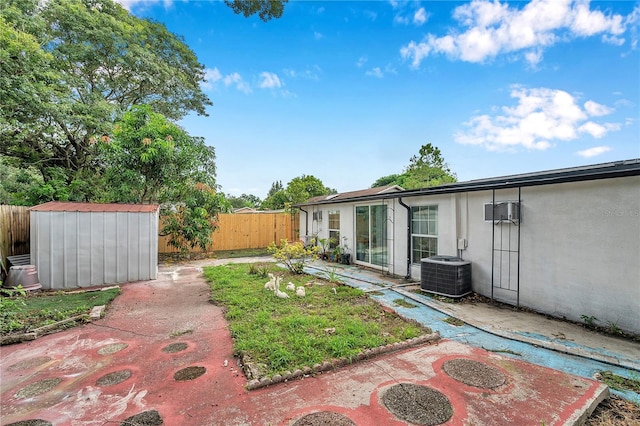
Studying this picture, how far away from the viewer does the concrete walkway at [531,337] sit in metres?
2.84

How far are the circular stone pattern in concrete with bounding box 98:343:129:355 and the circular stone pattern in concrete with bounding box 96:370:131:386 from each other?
0.63m

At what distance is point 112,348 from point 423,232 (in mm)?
6241

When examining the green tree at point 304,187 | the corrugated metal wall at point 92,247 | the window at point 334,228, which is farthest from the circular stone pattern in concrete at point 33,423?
the green tree at point 304,187

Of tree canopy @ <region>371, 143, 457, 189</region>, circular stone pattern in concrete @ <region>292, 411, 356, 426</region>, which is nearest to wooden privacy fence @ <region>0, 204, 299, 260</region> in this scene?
tree canopy @ <region>371, 143, 457, 189</region>

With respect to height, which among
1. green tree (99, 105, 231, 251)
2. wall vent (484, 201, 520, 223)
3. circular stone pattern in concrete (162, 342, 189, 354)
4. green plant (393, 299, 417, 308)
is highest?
green tree (99, 105, 231, 251)

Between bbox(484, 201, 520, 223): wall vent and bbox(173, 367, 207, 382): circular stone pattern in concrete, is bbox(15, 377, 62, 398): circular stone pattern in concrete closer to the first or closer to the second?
bbox(173, 367, 207, 382): circular stone pattern in concrete

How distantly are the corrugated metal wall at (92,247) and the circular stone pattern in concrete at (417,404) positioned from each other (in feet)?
23.2

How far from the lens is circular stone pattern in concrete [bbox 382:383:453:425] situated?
2067 mm

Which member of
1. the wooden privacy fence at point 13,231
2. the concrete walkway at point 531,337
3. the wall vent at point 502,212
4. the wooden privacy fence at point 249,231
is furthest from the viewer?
the wooden privacy fence at point 249,231

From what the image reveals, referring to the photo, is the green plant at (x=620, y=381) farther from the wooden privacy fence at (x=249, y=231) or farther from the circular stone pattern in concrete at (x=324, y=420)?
the wooden privacy fence at (x=249, y=231)

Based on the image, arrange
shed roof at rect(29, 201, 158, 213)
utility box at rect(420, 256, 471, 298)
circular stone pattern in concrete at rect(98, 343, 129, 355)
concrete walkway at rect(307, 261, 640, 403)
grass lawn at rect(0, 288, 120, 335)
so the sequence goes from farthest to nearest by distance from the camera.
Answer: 1. shed roof at rect(29, 201, 158, 213)
2. utility box at rect(420, 256, 471, 298)
3. grass lawn at rect(0, 288, 120, 335)
4. circular stone pattern in concrete at rect(98, 343, 129, 355)
5. concrete walkway at rect(307, 261, 640, 403)

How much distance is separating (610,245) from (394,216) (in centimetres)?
426

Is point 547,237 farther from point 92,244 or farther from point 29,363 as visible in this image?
point 92,244

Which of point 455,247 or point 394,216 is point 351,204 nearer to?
point 394,216
